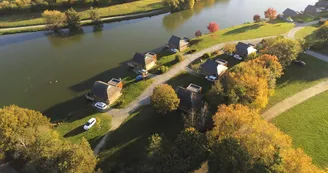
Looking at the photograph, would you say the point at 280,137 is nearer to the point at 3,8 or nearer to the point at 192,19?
the point at 192,19

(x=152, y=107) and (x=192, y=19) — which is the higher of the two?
(x=192, y=19)

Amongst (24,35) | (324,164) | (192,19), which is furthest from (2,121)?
(192,19)

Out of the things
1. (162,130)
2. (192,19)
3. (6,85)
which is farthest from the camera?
(192,19)

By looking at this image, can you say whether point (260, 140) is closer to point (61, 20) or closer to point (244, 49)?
point (244, 49)

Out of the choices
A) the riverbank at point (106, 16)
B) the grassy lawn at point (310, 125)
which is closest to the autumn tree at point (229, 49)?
the grassy lawn at point (310, 125)

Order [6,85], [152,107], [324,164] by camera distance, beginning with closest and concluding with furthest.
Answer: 1. [324,164]
2. [152,107]
3. [6,85]

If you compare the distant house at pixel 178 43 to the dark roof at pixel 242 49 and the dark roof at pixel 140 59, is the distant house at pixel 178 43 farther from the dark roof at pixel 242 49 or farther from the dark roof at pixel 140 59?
the dark roof at pixel 242 49

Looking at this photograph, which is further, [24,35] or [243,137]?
[24,35]
